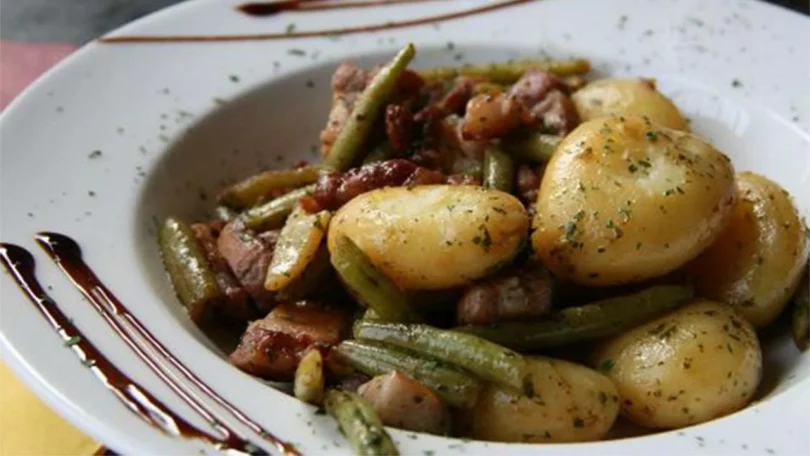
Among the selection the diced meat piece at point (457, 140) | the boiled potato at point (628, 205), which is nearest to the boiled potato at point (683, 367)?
the boiled potato at point (628, 205)

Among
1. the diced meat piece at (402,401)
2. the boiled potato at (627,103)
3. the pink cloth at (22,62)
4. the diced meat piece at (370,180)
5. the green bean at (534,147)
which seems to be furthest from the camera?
the pink cloth at (22,62)

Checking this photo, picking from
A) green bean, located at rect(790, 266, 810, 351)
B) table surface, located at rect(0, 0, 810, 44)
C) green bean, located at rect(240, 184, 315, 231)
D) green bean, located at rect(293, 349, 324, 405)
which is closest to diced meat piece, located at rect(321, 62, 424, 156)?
green bean, located at rect(240, 184, 315, 231)

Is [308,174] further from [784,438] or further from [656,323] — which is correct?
[784,438]

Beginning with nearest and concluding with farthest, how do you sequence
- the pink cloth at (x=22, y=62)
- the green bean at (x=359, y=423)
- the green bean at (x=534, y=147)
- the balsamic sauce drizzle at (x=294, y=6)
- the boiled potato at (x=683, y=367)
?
the green bean at (x=359, y=423) < the boiled potato at (x=683, y=367) < the green bean at (x=534, y=147) < the balsamic sauce drizzle at (x=294, y=6) < the pink cloth at (x=22, y=62)

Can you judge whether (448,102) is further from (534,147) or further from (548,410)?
(548,410)

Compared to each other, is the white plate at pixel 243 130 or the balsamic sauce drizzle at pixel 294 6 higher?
the balsamic sauce drizzle at pixel 294 6

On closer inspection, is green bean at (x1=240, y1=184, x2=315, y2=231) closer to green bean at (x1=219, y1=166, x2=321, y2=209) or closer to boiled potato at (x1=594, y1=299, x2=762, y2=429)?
green bean at (x1=219, y1=166, x2=321, y2=209)

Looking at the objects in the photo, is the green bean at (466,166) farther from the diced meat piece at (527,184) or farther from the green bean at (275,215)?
the green bean at (275,215)
